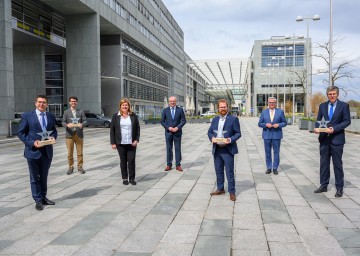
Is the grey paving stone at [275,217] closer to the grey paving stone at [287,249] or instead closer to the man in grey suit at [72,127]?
the grey paving stone at [287,249]

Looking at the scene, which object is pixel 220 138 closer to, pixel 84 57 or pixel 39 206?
pixel 39 206

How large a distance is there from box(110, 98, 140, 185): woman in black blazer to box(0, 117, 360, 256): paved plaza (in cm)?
52

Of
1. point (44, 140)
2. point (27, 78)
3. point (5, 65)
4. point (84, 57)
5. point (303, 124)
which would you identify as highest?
point (84, 57)

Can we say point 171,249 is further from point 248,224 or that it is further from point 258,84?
point 258,84

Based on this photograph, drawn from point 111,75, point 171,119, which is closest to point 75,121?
point 171,119

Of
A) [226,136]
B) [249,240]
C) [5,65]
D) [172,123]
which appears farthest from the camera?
[5,65]

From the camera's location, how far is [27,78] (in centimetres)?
4359

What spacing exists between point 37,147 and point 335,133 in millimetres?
5226

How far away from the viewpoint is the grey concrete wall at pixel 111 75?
47781mm

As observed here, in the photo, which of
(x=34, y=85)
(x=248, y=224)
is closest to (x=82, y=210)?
(x=248, y=224)

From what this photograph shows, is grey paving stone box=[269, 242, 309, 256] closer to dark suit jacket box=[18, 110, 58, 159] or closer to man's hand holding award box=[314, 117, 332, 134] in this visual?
man's hand holding award box=[314, 117, 332, 134]

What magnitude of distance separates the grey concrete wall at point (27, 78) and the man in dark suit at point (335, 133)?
41618mm

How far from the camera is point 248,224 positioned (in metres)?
4.93

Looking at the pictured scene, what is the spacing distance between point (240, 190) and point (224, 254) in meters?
3.36
